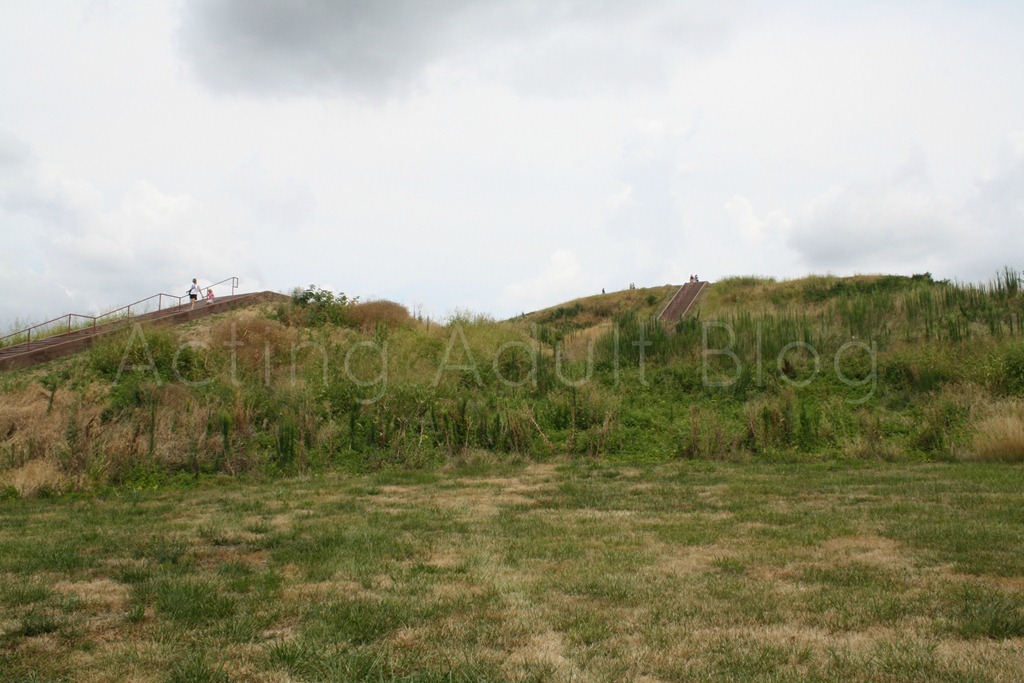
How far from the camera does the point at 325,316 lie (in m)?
26.6

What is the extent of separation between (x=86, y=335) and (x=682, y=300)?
3061 centimetres

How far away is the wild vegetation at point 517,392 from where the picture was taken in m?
15.2

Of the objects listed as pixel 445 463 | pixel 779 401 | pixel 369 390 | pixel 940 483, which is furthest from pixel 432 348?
pixel 940 483

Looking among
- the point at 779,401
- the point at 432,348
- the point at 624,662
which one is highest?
the point at 432,348

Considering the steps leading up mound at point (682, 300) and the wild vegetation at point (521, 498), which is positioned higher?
the steps leading up mound at point (682, 300)

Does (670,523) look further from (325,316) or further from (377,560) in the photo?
(325,316)

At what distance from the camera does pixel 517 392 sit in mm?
20219

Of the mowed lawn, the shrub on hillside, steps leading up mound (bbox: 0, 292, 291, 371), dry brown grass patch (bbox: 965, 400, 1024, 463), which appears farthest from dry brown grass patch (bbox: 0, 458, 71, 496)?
dry brown grass patch (bbox: 965, 400, 1024, 463)

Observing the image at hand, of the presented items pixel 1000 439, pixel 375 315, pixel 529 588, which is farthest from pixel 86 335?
pixel 1000 439

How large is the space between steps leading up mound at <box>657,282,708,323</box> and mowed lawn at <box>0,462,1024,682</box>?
96.3 ft

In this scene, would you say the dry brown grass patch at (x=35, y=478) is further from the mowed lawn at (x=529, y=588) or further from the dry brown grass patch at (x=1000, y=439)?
the dry brown grass patch at (x=1000, y=439)

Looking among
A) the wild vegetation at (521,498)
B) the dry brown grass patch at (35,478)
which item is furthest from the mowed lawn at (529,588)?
the dry brown grass patch at (35,478)

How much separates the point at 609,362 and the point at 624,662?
19.0 metres

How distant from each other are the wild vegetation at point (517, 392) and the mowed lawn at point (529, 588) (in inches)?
146
